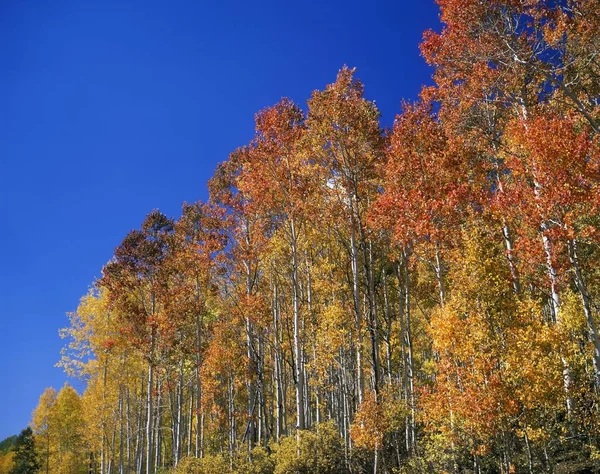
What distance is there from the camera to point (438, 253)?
1462cm

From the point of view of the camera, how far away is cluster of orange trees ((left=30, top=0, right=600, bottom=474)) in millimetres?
11289

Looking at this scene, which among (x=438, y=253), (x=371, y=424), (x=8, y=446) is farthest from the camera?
(x=8, y=446)

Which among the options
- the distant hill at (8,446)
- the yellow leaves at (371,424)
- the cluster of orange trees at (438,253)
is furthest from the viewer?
the distant hill at (8,446)

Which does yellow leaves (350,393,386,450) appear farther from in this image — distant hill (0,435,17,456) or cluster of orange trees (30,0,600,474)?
distant hill (0,435,17,456)

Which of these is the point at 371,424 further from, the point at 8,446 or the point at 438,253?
the point at 8,446

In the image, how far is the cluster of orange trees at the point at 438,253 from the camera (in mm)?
11289

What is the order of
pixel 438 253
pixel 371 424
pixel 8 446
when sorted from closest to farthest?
pixel 371 424
pixel 438 253
pixel 8 446

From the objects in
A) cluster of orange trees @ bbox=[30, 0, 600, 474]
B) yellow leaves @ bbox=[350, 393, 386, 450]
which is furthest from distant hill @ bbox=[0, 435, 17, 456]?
yellow leaves @ bbox=[350, 393, 386, 450]

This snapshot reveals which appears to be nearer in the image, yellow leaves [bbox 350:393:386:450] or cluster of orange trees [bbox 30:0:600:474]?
cluster of orange trees [bbox 30:0:600:474]

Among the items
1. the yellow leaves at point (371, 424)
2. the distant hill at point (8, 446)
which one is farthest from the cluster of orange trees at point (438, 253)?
the distant hill at point (8, 446)

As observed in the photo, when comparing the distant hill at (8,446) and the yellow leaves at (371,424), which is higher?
the yellow leaves at (371,424)

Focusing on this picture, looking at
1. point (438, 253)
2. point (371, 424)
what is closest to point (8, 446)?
point (371, 424)

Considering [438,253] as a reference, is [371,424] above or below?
below

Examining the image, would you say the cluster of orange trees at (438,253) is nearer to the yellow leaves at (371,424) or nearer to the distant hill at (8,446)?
the yellow leaves at (371,424)
